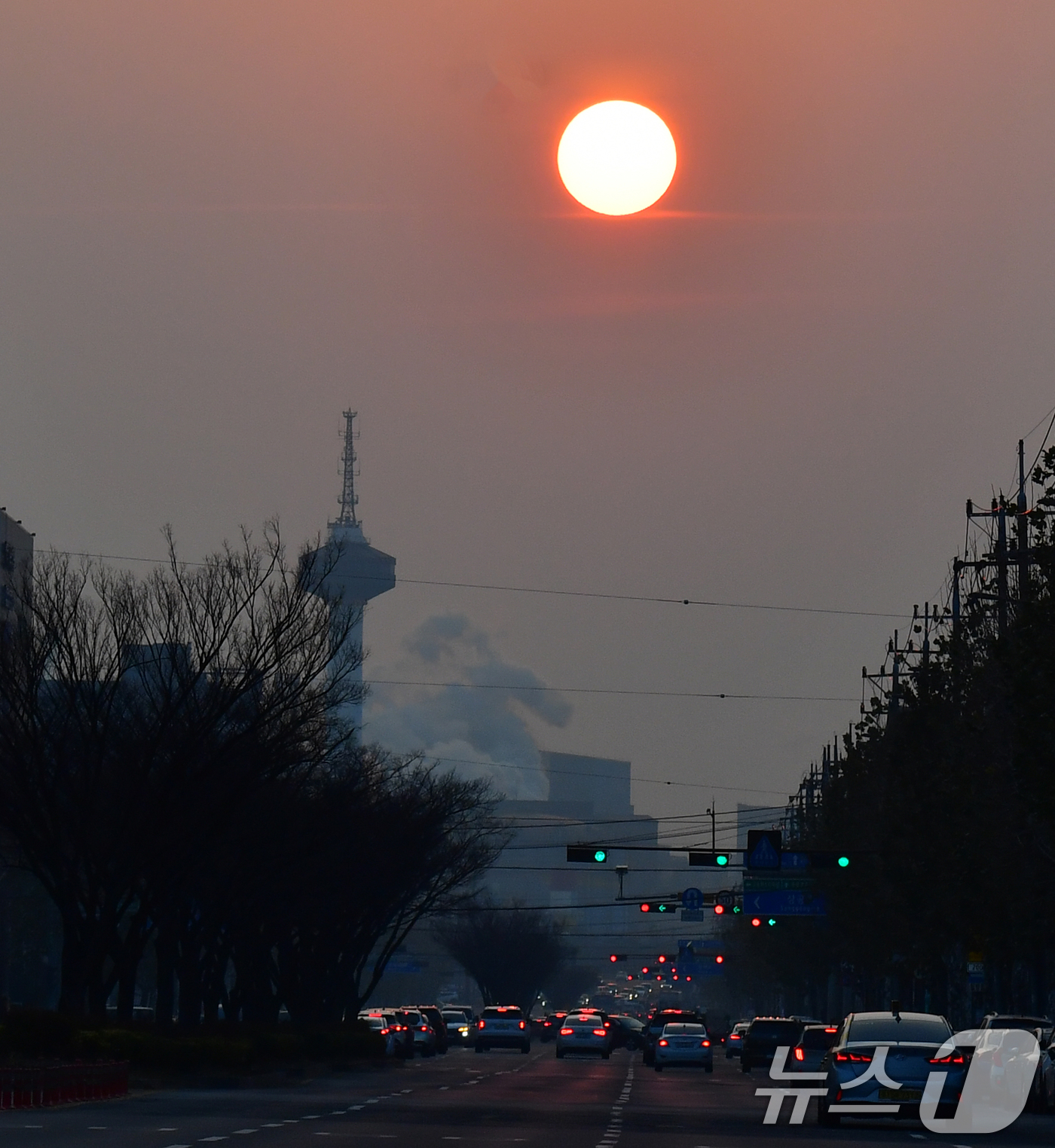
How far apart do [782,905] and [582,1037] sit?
52.2ft

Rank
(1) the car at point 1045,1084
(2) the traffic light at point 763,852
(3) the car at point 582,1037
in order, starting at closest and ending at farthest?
(1) the car at point 1045,1084
(2) the traffic light at point 763,852
(3) the car at point 582,1037

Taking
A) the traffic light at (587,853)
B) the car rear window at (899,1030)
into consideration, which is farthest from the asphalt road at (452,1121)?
the traffic light at (587,853)

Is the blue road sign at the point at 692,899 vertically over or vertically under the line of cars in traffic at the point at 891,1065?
over

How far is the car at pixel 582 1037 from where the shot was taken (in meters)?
76.7

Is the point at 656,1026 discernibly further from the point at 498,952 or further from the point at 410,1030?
the point at 498,952

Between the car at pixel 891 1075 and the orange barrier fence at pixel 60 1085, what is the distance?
11.8 meters

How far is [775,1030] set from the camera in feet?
205

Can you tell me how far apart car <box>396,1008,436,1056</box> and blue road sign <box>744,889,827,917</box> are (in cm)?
1490

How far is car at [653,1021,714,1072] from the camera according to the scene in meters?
65.2

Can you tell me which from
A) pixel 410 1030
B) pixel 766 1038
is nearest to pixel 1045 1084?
pixel 766 1038

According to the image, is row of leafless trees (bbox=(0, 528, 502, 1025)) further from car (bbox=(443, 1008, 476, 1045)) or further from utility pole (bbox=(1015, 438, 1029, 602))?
car (bbox=(443, 1008, 476, 1045))

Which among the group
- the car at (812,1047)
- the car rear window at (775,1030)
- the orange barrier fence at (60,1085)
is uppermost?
the car rear window at (775,1030)

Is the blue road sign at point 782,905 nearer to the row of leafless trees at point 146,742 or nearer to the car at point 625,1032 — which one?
the car at point 625,1032

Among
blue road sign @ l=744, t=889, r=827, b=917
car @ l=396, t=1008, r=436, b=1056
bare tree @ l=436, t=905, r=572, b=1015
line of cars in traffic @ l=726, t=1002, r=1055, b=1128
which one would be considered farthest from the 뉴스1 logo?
bare tree @ l=436, t=905, r=572, b=1015
